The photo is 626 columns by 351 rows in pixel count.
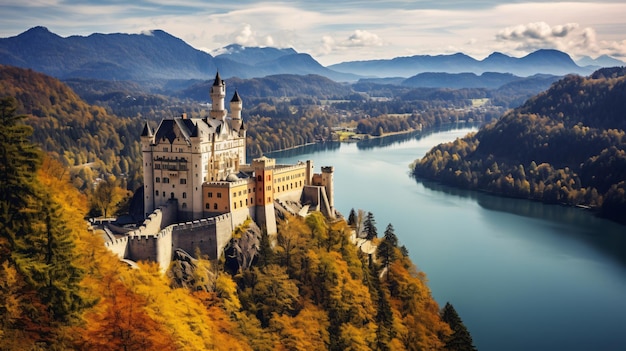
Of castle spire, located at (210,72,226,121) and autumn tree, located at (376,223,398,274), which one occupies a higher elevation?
castle spire, located at (210,72,226,121)

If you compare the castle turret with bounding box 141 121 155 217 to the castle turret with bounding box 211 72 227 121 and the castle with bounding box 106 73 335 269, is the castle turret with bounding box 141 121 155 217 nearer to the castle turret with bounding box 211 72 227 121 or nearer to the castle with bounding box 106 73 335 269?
the castle with bounding box 106 73 335 269

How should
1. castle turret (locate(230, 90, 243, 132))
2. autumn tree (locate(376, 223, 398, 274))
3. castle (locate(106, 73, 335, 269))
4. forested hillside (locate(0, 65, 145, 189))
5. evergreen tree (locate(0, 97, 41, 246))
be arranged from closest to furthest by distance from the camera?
evergreen tree (locate(0, 97, 41, 246)) → castle (locate(106, 73, 335, 269)) → autumn tree (locate(376, 223, 398, 274)) → castle turret (locate(230, 90, 243, 132)) → forested hillside (locate(0, 65, 145, 189))

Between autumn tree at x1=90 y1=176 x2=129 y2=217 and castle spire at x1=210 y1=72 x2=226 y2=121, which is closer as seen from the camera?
castle spire at x1=210 y1=72 x2=226 y2=121

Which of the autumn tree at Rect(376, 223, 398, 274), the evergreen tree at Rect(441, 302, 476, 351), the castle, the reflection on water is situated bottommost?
the reflection on water

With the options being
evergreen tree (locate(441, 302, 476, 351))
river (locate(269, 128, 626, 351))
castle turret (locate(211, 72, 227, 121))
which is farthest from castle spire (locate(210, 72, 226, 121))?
evergreen tree (locate(441, 302, 476, 351))

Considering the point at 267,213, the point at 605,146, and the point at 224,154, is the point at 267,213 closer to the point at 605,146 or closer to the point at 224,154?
the point at 224,154

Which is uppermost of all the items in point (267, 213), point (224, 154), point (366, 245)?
point (224, 154)

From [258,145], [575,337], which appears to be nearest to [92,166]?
[258,145]

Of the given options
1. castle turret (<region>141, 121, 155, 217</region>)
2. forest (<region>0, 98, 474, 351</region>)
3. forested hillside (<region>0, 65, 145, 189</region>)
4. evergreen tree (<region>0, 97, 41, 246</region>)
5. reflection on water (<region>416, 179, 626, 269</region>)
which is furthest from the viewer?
forested hillside (<region>0, 65, 145, 189</region>)
